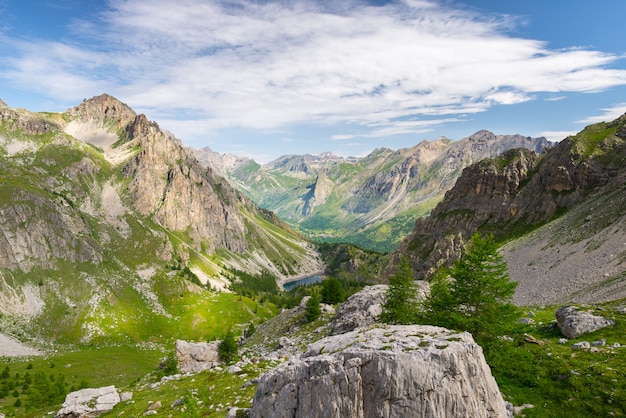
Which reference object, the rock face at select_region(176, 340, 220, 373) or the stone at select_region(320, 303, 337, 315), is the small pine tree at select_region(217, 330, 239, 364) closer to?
the rock face at select_region(176, 340, 220, 373)

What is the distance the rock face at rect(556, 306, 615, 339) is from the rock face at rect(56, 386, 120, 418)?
51.3 metres

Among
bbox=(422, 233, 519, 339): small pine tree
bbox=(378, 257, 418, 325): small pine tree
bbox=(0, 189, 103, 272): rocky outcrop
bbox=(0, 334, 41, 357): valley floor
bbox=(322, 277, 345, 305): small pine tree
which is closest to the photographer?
bbox=(422, 233, 519, 339): small pine tree

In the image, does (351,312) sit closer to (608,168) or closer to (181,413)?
(181,413)

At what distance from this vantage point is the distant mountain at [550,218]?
6581cm

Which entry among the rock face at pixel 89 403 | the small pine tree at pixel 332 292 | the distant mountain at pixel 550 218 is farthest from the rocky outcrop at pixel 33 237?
the distant mountain at pixel 550 218

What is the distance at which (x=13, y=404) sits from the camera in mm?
68750

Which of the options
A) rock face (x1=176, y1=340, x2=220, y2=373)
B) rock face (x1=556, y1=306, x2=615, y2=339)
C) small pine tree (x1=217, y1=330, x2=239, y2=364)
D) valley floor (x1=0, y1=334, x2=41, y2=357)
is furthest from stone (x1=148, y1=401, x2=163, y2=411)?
valley floor (x1=0, y1=334, x2=41, y2=357)

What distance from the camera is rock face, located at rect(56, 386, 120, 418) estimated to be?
3925 cm

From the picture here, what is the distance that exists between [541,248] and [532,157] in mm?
94444

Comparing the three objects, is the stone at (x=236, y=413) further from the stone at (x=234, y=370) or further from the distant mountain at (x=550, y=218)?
the distant mountain at (x=550, y=218)

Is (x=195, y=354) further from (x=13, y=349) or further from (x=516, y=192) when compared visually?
(x=516, y=192)

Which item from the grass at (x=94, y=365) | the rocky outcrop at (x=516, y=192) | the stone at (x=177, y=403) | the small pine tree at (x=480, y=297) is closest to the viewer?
the small pine tree at (x=480, y=297)

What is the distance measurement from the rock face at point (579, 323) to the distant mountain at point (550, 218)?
2030cm

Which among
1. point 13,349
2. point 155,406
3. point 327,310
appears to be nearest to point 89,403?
point 155,406
